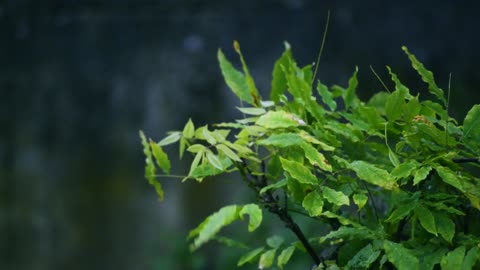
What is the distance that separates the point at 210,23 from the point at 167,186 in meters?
0.87

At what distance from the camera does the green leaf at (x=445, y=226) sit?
87cm

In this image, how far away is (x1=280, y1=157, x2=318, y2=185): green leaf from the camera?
2.90 feet

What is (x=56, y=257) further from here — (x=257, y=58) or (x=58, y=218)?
(x=257, y=58)

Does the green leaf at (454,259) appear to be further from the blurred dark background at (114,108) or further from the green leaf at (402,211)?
the blurred dark background at (114,108)

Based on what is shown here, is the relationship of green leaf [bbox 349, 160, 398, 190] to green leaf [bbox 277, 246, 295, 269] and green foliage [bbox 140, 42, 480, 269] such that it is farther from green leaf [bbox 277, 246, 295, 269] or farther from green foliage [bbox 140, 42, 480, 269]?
green leaf [bbox 277, 246, 295, 269]

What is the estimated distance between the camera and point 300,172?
892 mm

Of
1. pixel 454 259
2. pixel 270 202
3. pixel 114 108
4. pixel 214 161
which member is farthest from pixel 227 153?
pixel 114 108

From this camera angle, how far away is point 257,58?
3.11 m

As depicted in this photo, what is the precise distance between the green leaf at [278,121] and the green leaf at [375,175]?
0.12 meters

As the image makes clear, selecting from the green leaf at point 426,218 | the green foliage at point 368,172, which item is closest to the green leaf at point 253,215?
the green foliage at point 368,172

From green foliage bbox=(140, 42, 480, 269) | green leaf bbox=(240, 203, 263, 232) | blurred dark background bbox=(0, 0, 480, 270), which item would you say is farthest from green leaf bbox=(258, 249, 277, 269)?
blurred dark background bbox=(0, 0, 480, 270)

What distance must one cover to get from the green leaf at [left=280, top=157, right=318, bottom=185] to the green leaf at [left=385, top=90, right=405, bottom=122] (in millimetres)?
146

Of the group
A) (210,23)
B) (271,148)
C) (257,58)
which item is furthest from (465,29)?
(271,148)

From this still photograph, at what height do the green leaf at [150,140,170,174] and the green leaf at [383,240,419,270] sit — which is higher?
the green leaf at [150,140,170,174]
